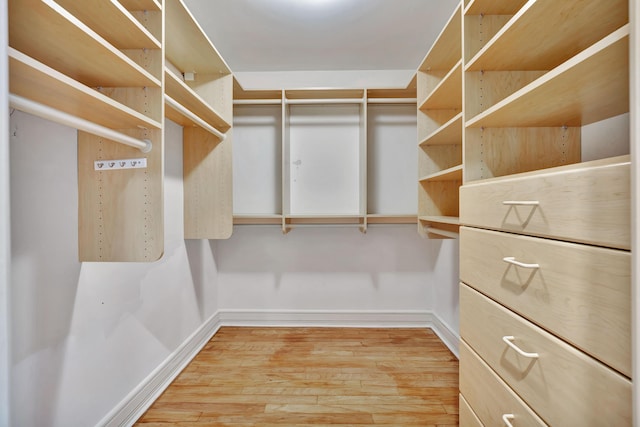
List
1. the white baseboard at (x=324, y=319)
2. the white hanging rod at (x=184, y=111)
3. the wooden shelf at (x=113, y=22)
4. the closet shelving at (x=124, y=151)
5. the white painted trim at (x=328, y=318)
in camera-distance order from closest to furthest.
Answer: the wooden shelf at (x=113, y=22) < the closet shelving at (x=124, y=151) < the white hanging rod at (x=184, y=111) < the white baseboard at (x=324, y=319) < the white painted trim at (x=328, y=318)

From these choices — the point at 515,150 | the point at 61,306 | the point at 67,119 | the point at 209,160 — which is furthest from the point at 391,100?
the point at 61,306

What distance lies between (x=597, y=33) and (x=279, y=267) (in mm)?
2490

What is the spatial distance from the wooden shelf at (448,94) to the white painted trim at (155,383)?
234 cm

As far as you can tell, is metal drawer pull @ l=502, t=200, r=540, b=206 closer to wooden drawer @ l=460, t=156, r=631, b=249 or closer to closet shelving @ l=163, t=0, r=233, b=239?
wooden drawer @ l=460, t=156, r=631, b=249

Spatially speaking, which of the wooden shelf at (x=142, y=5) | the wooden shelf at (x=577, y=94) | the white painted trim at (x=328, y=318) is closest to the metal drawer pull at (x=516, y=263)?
the wooden shelf at (x=577, y=94)

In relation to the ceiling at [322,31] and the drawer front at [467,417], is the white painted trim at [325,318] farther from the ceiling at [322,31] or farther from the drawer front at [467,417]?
the ceiling at [322,31]

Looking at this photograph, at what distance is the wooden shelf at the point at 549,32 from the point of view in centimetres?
93

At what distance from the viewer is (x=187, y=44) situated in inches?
70.0

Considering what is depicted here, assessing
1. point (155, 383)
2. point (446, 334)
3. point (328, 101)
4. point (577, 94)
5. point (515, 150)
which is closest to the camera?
point (577, 94)

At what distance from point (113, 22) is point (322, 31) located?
1.40m

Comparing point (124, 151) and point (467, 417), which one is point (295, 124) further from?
point (467, 417)

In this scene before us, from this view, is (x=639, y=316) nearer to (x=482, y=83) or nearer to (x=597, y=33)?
(x=597, y=33)

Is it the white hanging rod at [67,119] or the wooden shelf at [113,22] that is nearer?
the white hanging rod at [67,119]

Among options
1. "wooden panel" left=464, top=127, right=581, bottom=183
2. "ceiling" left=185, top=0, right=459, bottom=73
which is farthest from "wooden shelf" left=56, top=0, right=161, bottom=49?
"wooden panel" left=464, top=127, right=581, bottom=183
